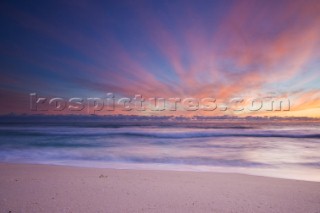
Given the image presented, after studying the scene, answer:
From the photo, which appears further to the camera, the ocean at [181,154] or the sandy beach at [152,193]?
the ocean at [181,154]

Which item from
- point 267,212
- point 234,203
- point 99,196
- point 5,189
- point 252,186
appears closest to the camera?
point 267,212

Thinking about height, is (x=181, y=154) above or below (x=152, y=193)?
below

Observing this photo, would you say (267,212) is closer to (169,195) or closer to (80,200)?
(169,195)

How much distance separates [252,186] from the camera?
402 cm

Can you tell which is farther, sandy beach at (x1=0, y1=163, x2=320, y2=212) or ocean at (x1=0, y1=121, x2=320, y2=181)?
ocean at (x1=0, y1=121, x2=320, y2=181)

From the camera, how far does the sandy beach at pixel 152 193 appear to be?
119 inches

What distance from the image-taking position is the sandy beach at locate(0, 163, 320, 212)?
3.03 metres

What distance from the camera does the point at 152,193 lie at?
11.8 feet

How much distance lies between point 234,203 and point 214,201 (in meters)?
0.26

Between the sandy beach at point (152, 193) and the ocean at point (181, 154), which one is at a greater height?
the sandy beach at point (152, 193)

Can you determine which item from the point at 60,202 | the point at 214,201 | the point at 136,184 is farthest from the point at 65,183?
the point at 214,201

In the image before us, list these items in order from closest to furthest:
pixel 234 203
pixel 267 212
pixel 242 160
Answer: pixel 267 212 < pixel 234 203 < pixel 242 160

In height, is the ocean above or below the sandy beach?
below

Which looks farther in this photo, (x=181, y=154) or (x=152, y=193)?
(x=181, y=154)
